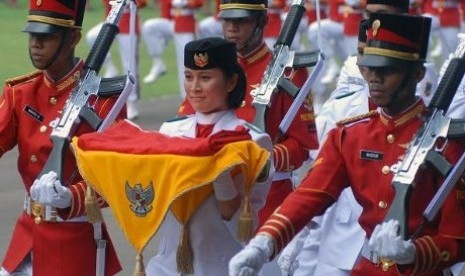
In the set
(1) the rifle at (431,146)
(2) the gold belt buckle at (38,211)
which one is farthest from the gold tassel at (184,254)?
(2) the gold belt buckle at (38,211)

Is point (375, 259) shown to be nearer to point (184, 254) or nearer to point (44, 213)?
point (184, 254)

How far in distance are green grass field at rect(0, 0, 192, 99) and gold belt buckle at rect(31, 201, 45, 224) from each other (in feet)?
34.1

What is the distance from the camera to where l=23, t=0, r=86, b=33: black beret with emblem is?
683cm

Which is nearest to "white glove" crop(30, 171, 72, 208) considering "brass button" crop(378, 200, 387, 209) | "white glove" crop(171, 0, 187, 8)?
"brass button" crop(378, 200, 387, 209)

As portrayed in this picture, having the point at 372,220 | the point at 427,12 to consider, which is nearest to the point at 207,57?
the point at 372,220

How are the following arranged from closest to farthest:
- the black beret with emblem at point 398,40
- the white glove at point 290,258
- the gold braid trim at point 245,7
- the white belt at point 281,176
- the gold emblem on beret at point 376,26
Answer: the black beret with emblem at point 398,40, the gold emblem on beret at point 376,26, the white belt at point 281,176, the gold braid trim at point 245,7, the white glove at point 290,258

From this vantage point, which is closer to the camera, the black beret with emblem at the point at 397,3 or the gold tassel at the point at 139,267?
the gold tassel at the point at 139,267

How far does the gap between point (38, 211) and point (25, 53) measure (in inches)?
602

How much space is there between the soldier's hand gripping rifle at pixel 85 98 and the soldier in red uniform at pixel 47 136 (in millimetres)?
47

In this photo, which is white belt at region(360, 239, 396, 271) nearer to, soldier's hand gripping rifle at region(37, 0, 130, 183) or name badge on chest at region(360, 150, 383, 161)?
name badge on chest at region(360, 150, 383, 161)

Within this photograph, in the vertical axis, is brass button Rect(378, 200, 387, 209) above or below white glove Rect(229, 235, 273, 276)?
above

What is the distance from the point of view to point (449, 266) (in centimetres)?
571

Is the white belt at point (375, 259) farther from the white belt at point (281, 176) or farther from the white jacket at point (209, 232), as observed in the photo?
the white belt at point (281, 176)

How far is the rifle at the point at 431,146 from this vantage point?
5516 millimetres
